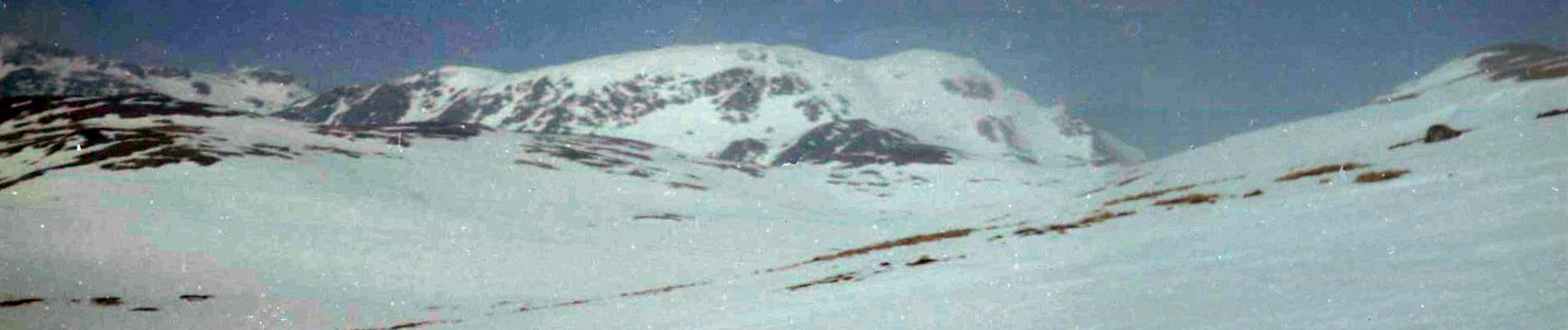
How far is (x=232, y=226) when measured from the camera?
50875 millimetres

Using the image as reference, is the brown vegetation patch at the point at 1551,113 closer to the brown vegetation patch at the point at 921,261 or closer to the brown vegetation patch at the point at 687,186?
the brown vegetation patch at the point at 921,261

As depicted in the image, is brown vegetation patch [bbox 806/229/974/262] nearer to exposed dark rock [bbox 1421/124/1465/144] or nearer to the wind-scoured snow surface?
the wind-scoured snow surface

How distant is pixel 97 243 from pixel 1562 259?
56.6m

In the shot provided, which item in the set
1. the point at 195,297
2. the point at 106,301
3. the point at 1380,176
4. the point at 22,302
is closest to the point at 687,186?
the point at 195,297

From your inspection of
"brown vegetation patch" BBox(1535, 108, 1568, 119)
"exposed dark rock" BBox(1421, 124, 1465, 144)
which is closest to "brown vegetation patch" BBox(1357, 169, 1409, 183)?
"exposed dark rock" BBox(1421, 124, 1465, 144)

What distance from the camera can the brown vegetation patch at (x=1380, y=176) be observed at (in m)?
28.1

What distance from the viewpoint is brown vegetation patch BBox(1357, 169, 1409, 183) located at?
28125 millimetres

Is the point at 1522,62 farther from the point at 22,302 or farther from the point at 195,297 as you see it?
the point at 22,302

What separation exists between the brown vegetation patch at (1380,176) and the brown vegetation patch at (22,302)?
51.3m

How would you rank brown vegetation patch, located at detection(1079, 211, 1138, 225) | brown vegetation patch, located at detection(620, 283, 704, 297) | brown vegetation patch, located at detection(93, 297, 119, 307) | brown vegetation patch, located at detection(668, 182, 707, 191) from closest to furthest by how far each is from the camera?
brown vegetation patch, located at detection(620, 283, 704, 297), brown vegetation patch, located at detection(93, 297, 119, 307), brown vegetation patch, located at detection(1079, 211, 1138, 225), brown vegetation patch, located at detection(668, 182, 707, 191)

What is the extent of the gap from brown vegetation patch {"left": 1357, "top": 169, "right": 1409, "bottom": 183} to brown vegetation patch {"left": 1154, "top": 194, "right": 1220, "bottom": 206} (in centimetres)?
529

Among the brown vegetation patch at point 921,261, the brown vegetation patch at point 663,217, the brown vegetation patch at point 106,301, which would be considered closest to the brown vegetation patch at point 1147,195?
the brown vegetation patch at point 921,261

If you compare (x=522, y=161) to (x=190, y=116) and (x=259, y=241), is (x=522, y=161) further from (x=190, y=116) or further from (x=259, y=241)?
(x=259, y=241)

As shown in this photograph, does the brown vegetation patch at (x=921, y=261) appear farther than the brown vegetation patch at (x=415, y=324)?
No
